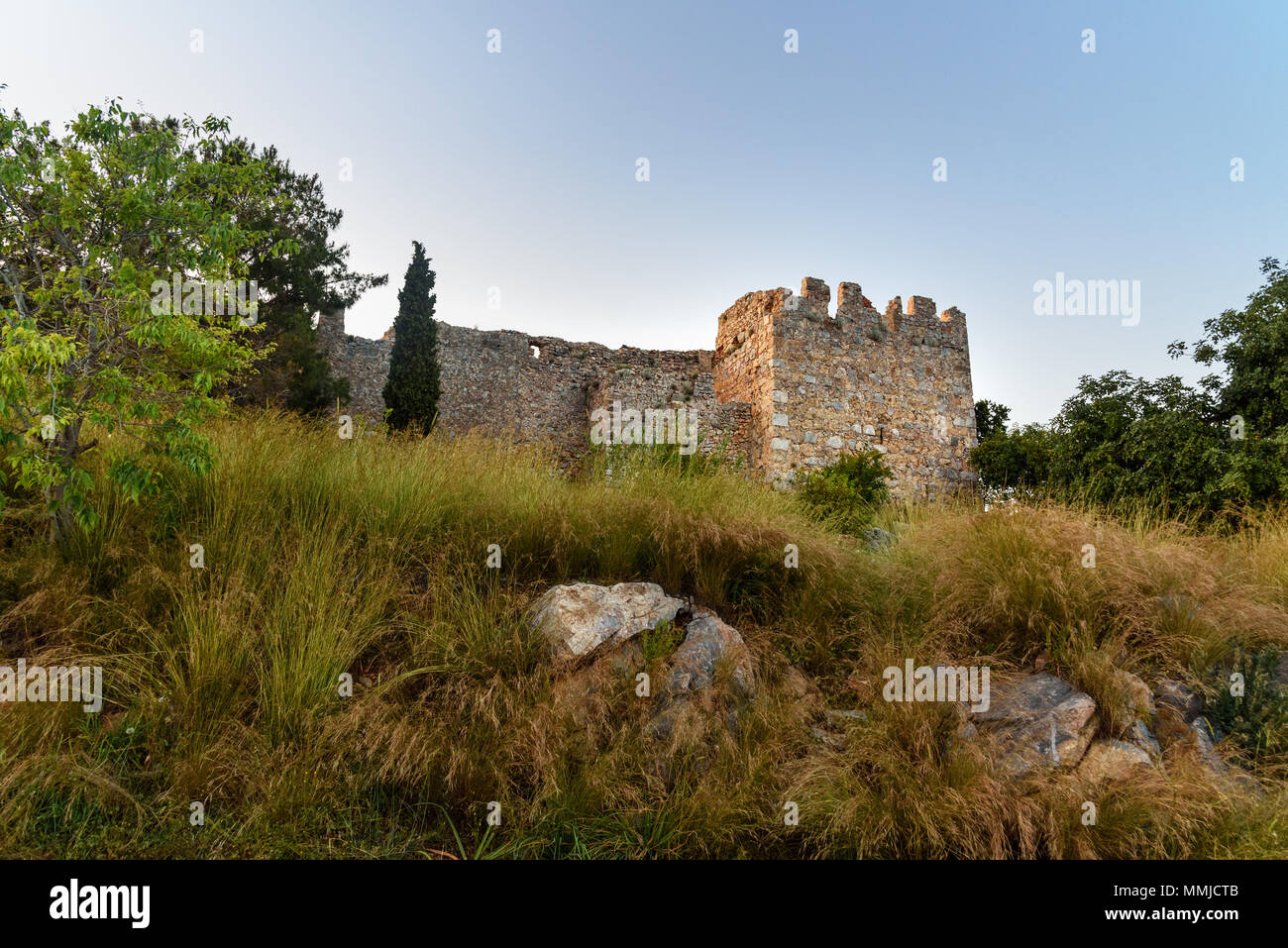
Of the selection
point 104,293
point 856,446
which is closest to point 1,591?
point 104,293

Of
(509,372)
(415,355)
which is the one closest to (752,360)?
(509,372)

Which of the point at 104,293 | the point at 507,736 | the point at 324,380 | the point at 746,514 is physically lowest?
the point at 507,736

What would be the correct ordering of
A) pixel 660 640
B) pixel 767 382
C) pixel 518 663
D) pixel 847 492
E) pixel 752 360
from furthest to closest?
1. pixel 752 360
2. pixel 767 382
3. pixel 847 492
4. pixel 660 640
5. pixel 518 663

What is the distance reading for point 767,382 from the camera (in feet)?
42.4

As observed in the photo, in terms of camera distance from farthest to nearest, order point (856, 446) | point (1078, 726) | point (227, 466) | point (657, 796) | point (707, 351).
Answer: point (707, 351) < point (856, 446) < point (227, 466) < point (1078, 726) < point (657, 796)

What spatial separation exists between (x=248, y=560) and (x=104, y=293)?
189cm

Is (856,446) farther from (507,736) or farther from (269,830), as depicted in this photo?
(269,830)

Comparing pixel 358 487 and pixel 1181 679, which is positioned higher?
pixel 358 487

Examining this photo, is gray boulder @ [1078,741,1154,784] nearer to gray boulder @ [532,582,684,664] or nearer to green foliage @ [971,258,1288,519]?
gray boulder @ [532,582,684,664]

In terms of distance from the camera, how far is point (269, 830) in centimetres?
290

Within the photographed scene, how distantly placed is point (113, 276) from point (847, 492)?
307 inches

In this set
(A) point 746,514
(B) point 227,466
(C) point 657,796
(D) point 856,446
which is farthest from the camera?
(D) point 856,446

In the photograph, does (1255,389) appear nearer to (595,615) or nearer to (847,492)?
(847,492)

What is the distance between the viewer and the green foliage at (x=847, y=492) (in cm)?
757
